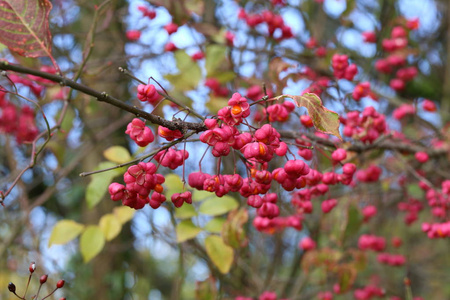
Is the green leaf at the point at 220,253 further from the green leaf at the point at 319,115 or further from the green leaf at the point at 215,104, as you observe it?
the green leaf at the point at 319,115

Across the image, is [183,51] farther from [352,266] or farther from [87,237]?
[352,266]

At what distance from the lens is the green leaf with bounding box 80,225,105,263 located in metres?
2.04

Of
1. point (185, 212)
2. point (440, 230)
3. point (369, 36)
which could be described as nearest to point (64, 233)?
point (185, 212)

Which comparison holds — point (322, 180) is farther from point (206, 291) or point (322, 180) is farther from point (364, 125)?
point (206, 291)

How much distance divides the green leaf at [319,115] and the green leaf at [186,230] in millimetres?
934

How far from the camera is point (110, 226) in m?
2.11

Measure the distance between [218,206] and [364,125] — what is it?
691 mm

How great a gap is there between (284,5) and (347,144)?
1.71 metres

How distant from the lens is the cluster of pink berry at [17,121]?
2.76 meters

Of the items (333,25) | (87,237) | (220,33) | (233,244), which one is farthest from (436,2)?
(87,237)

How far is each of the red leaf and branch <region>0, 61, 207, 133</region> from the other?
37cm

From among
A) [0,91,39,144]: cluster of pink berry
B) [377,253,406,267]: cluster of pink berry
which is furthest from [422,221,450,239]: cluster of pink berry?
[0,91,39,144]: cluster of pink berry

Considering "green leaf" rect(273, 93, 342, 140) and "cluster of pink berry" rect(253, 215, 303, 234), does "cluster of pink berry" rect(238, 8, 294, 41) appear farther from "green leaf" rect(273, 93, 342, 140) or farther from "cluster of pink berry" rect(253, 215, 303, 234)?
"green leaf" rect(273, 93, 342, 140)

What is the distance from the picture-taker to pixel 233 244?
6.03 feet
